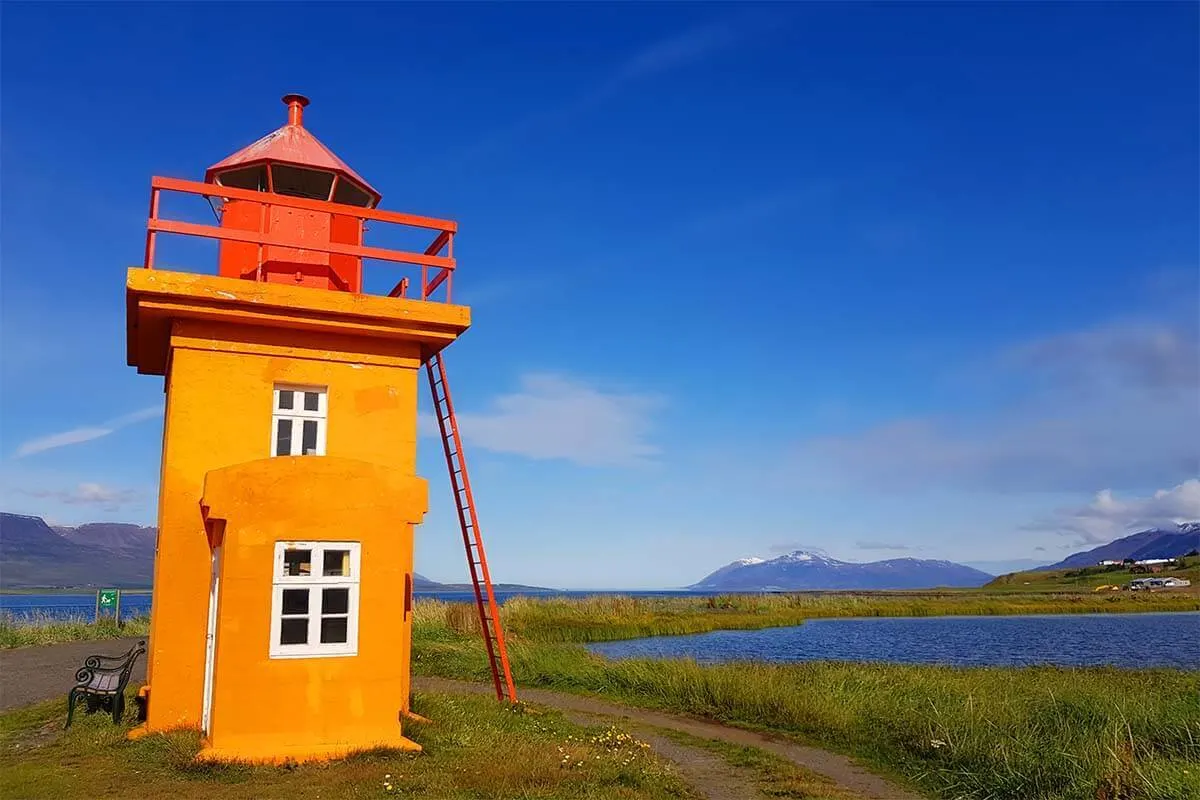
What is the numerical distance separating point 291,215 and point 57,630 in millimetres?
20381

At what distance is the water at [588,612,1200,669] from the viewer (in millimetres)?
30984

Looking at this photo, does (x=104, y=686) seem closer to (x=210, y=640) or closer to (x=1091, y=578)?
(x=210, y=640)

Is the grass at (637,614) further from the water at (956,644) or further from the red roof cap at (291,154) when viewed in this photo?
the red roof cap at (291,154)

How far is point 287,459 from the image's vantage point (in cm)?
1056

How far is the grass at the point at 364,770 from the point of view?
893 cm

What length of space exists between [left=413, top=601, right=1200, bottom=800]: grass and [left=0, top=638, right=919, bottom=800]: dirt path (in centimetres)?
55

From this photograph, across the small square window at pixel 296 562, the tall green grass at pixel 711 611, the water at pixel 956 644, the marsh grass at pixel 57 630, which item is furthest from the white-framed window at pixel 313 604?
the tall green grass at pixel 711 611

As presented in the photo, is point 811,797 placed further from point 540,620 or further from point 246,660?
point 540,620

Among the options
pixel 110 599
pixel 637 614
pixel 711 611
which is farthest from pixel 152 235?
pixel 711 611

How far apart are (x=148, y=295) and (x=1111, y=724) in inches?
519

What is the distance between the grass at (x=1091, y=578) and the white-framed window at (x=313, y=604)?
93.1 metres

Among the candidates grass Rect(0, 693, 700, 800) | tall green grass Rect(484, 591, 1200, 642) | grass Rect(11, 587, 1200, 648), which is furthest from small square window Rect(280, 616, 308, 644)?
tall green grass Rect(484, 591, 1200, 642)

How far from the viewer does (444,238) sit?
1324cm

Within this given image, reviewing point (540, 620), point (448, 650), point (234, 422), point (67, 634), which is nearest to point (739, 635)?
point (540, 620)
